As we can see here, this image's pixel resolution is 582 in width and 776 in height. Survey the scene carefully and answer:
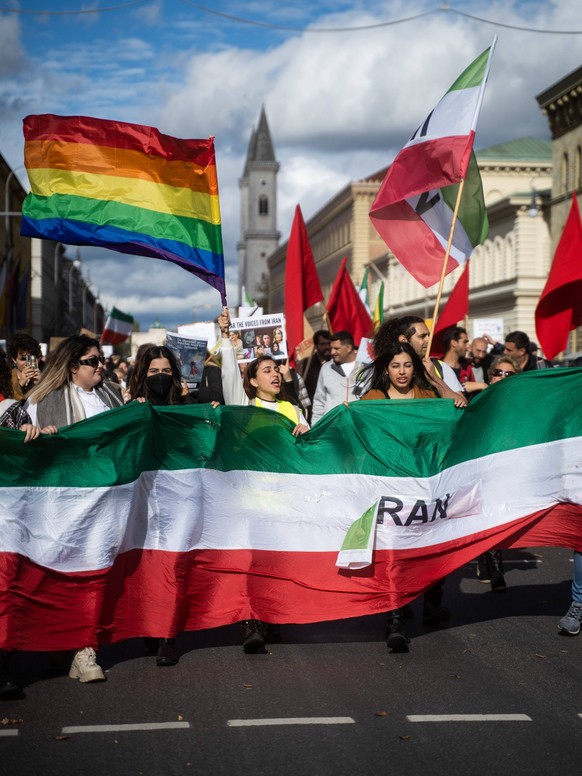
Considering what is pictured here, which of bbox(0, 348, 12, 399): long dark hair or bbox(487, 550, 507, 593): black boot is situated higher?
bbox(0, 348, 12, 399): long dark hair

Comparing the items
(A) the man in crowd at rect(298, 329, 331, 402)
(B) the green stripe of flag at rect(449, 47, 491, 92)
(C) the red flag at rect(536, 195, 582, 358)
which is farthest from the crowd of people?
(A) the man in crowd at rect(298, 329, 331, 402)

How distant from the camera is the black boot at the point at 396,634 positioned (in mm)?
7109

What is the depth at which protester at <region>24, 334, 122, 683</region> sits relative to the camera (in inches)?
285

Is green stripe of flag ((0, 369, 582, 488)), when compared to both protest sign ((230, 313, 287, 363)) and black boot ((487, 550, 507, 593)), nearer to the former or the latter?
black boot ((487, 550, 507, 593))

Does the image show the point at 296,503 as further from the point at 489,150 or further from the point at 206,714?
the point at 489,150

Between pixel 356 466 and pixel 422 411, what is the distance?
56cm

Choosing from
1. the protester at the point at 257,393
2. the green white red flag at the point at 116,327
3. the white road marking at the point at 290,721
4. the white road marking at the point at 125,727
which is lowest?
the white road marking at the point at 290,721

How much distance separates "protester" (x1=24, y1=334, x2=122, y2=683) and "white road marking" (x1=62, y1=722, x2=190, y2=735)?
209cm

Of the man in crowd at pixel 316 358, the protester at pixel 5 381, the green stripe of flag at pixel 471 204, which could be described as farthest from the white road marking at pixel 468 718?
the man in crowd at pixel 316 358

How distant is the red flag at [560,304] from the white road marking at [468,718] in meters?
8.32

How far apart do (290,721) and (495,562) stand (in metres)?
3.75

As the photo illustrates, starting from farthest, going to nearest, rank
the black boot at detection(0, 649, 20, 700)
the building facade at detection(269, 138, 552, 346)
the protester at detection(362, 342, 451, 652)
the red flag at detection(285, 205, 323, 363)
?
the building facade at detection(269, 138, 552, 346), the red flag at detection(285, 205, 323, 363), the protester at detection(362, 342, 451, 652), the black boot at detection(0, 649, 20, 700)

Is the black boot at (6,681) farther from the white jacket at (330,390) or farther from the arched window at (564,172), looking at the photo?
the arched window at (564,172)

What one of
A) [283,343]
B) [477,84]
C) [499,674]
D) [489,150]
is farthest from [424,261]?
[489,150]
